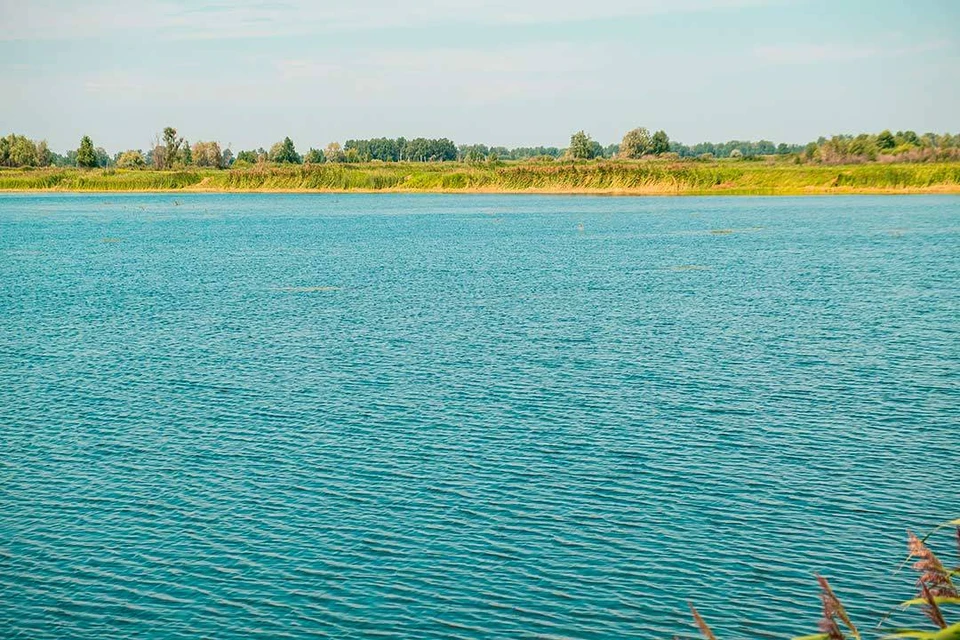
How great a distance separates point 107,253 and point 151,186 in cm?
10758

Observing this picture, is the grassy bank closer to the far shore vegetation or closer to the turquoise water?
the far shore vegetation

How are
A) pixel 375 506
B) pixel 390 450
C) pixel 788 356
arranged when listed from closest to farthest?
pixel 375 506 → pixel 390 450 → pixel 788 356

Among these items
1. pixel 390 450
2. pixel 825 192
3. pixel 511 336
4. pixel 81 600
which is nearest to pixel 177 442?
pixel 390 450

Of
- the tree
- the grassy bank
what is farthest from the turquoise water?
the tree

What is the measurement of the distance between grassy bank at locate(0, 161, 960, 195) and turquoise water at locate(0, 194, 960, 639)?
88.1m

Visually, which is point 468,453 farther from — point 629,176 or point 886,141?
point 886,141

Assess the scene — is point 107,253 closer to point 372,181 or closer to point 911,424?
point 911,424

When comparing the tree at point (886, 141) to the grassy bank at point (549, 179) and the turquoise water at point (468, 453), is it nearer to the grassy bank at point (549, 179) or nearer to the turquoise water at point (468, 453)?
the grassy bank at point (549, 179)

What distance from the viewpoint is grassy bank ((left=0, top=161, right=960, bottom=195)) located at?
13675cm

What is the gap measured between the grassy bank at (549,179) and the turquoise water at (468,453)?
88099mm

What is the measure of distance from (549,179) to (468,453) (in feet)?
423

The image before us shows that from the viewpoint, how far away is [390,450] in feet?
76.8

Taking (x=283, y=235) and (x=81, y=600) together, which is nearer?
(x=81, y=600)

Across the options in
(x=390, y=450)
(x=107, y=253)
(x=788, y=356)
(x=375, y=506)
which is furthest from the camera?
(x=107, y=253)
